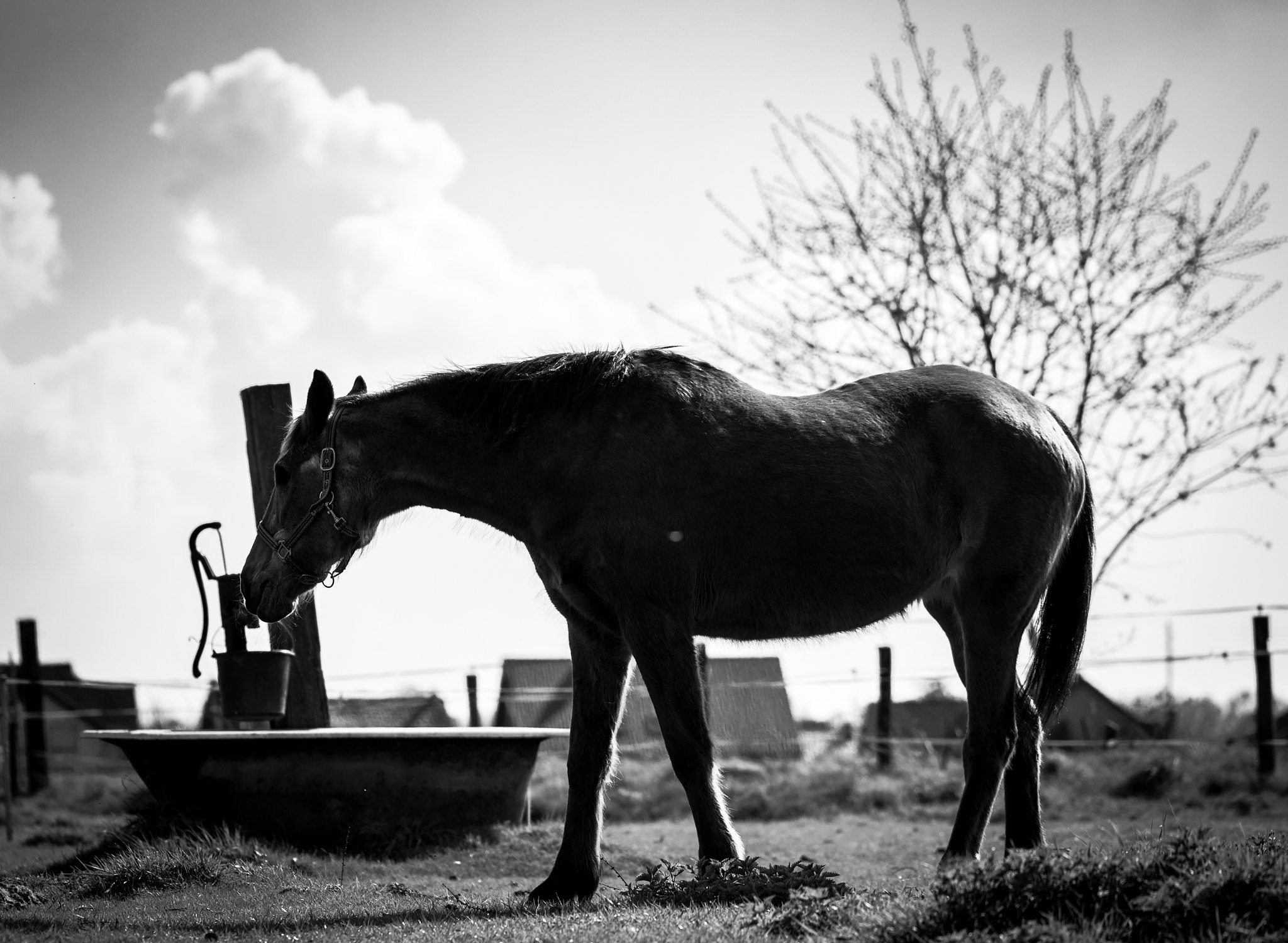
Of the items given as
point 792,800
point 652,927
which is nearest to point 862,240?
point 792,800

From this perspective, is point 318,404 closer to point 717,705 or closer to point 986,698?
point 986,698

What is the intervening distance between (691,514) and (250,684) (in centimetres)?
347

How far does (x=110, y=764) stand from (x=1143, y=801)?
16.1 m

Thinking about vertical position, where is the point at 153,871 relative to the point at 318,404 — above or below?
below

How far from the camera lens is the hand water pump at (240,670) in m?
6.91

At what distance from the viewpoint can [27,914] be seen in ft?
16.1

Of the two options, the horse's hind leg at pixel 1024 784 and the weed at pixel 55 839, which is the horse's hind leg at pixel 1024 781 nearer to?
the horse's hind leg at pixel 1024 784

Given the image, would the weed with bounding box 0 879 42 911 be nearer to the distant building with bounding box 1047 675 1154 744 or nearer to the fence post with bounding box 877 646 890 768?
the fence post with bounding box 877 646 890 768

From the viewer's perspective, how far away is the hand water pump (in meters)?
6.91

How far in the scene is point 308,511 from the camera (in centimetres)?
511

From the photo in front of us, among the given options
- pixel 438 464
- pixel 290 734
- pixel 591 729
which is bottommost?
pixel 290 734

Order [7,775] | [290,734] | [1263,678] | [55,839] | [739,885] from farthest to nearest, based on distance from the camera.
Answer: [1263,678]
[7,775]
[55,839]
[290,734]
[739,885]

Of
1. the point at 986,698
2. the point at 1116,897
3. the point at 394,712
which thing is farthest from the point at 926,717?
the point at 1116,897

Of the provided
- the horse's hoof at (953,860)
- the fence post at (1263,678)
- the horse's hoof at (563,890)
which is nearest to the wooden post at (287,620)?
the horse's hoof at (563,890)
